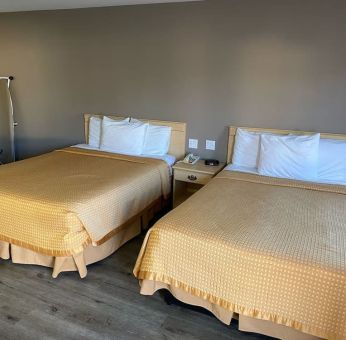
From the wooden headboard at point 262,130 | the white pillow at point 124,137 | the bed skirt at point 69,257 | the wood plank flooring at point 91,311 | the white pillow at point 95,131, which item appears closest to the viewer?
the wood plank flooring at point 91,311

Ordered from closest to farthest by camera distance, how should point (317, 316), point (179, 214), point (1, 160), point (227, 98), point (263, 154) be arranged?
point (317, 316)
point (179, 214)
point (263, 154)
point (227, 98)
point (1, 160)

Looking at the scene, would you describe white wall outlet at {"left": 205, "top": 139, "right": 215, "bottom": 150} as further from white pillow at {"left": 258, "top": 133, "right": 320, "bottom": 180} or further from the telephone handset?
white pillow at {"left": 258, "top": 133, "right": 320, "bottom": 180}

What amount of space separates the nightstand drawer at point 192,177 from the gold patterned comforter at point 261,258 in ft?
2.94

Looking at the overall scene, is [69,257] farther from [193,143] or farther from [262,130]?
[262,130]

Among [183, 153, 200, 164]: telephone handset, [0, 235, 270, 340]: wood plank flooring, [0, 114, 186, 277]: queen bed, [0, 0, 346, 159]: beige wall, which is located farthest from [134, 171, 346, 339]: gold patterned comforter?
[0, 0, 346, 159]: beige wall

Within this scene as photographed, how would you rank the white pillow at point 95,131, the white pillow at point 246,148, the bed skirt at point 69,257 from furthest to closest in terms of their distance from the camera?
the white pillow at point 95,131 → the white pillow at point 246,148 → the bed skirt at point 69,257

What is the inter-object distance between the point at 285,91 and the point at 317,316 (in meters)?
2.11

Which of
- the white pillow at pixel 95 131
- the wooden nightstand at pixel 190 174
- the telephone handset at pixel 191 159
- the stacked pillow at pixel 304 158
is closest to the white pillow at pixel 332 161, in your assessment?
the stacked pillow at pixel 304 158

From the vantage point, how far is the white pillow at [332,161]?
8.98ft

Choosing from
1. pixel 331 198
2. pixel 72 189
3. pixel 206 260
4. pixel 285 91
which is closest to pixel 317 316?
pixel 206 260

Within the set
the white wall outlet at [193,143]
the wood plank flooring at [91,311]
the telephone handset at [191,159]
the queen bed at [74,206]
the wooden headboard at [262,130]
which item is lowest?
the wood plank flooring at [91,311]

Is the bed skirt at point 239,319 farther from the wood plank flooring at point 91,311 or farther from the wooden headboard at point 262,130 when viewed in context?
the wooden headboard at point 262,130

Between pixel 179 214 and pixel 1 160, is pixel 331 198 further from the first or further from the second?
pixel 1 160

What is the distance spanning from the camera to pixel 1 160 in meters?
4.76
